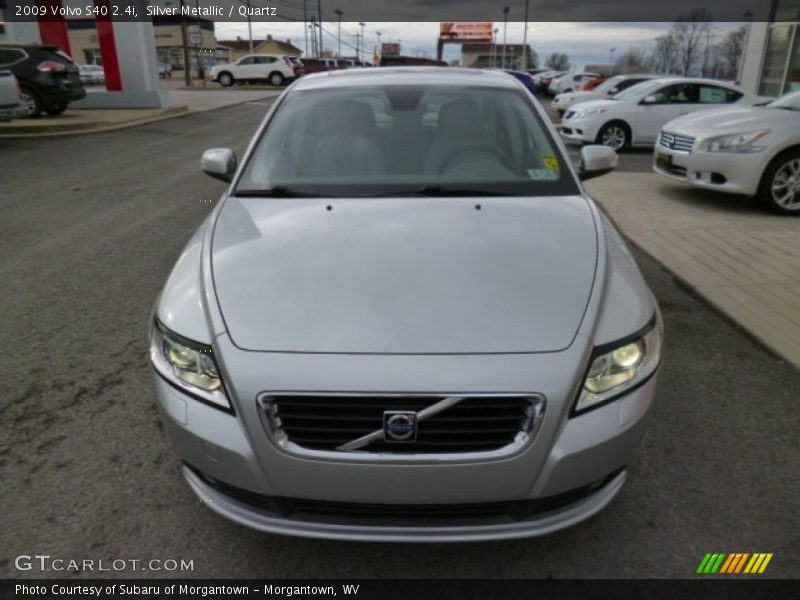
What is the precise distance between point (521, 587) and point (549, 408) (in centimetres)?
67

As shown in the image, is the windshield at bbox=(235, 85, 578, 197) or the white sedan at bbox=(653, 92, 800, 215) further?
the white sedan at bbox=(653, 92, 800, 215)

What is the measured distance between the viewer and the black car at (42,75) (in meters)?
14.6

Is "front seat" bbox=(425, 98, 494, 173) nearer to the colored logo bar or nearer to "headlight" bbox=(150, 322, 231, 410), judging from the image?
"headlight" bbox=(150, 322, 231, 410)

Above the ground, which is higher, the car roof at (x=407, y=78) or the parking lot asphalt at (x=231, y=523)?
the car roof at (x=407, y=78)

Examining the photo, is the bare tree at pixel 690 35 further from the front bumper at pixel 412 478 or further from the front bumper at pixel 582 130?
the front bumper at pixel 412 478

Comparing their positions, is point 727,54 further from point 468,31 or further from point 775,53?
point 468,31

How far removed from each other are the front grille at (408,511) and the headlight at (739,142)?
20.9 ft

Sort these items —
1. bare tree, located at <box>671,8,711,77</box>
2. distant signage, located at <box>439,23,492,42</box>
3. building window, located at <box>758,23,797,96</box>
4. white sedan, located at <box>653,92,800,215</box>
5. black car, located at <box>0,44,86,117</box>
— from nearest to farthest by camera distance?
white sedan, located at <box>653,92,800,215</box>
black car, located at <box>0,44,86,117</box>
building window, located at <box>758,23,797,96</box>
bare tree, located at <box>671,8,711,77</box>
distant signage, located at <box>439,23,492,42</box>

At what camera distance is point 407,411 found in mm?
1906

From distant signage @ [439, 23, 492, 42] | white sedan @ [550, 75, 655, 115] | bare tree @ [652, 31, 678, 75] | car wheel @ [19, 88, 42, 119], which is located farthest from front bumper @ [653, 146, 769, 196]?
distant signage @ [439, 23, 492, 42]

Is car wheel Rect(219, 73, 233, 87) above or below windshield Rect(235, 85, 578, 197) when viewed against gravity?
below

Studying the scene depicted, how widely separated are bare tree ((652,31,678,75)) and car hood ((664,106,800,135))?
5008 cm

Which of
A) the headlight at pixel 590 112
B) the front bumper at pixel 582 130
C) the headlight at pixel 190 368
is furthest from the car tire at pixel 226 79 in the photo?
the headlight at pixel 190 368

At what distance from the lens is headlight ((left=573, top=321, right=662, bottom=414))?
79.9 inches
